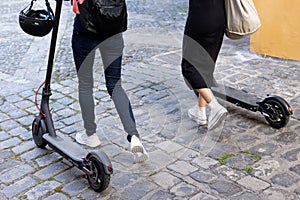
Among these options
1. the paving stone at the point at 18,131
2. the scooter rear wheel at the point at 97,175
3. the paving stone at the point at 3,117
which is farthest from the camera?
the paving stone at the point at 3,117

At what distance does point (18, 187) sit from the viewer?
343cm

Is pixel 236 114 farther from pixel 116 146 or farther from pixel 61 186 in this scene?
pixel 61 186

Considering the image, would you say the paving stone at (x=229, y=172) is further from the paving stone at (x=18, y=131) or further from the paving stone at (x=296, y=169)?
the paving stone at (x=18, y=131)

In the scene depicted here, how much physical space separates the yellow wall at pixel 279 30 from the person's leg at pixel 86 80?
11.4 feet

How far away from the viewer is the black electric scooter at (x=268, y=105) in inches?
164

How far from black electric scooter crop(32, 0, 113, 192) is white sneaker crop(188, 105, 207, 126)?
1.28m

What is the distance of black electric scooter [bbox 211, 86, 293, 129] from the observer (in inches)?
164

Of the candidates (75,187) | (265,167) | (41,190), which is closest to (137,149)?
(75,187)

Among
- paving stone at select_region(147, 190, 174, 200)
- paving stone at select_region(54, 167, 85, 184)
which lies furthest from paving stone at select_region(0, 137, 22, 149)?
paving stone at select_region(147, 190, 174, 200)

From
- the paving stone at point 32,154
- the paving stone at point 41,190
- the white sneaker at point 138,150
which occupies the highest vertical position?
the white sneaker at point 138,150

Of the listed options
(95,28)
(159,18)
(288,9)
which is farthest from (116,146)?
(159,18)

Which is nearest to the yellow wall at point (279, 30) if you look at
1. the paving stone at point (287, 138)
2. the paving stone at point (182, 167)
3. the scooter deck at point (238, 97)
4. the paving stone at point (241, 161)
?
the scooter deck at point (238, 97)

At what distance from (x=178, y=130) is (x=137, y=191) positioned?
1.10 meters

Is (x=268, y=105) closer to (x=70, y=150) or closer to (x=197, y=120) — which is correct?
(x=197, y=120)
